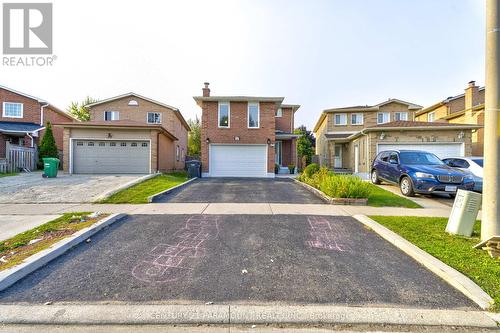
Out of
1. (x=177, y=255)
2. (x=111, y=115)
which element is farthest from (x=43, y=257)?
(x=111, y=115)

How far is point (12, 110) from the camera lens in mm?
22281

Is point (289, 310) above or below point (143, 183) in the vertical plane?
below

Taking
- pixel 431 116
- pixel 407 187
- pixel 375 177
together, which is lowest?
pixel 407 187

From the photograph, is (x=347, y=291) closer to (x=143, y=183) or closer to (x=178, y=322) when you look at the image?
(x=178, y=322)

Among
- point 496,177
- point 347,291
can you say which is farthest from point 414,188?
point 347,291

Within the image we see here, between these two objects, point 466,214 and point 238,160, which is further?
point 238,160

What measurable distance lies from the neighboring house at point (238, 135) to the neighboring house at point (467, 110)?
15979mm

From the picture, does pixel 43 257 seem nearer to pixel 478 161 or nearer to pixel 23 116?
pixel 478 161

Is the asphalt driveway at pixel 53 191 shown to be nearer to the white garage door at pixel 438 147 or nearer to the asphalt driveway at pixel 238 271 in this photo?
the asphalt driveway at pixel 238 271

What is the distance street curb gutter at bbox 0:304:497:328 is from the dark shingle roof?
78.9ft

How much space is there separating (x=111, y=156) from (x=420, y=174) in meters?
17.0

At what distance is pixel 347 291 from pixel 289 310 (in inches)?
34.8

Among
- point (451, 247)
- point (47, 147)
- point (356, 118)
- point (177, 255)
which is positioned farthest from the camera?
point (356, 118)

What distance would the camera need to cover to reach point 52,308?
2703mm
